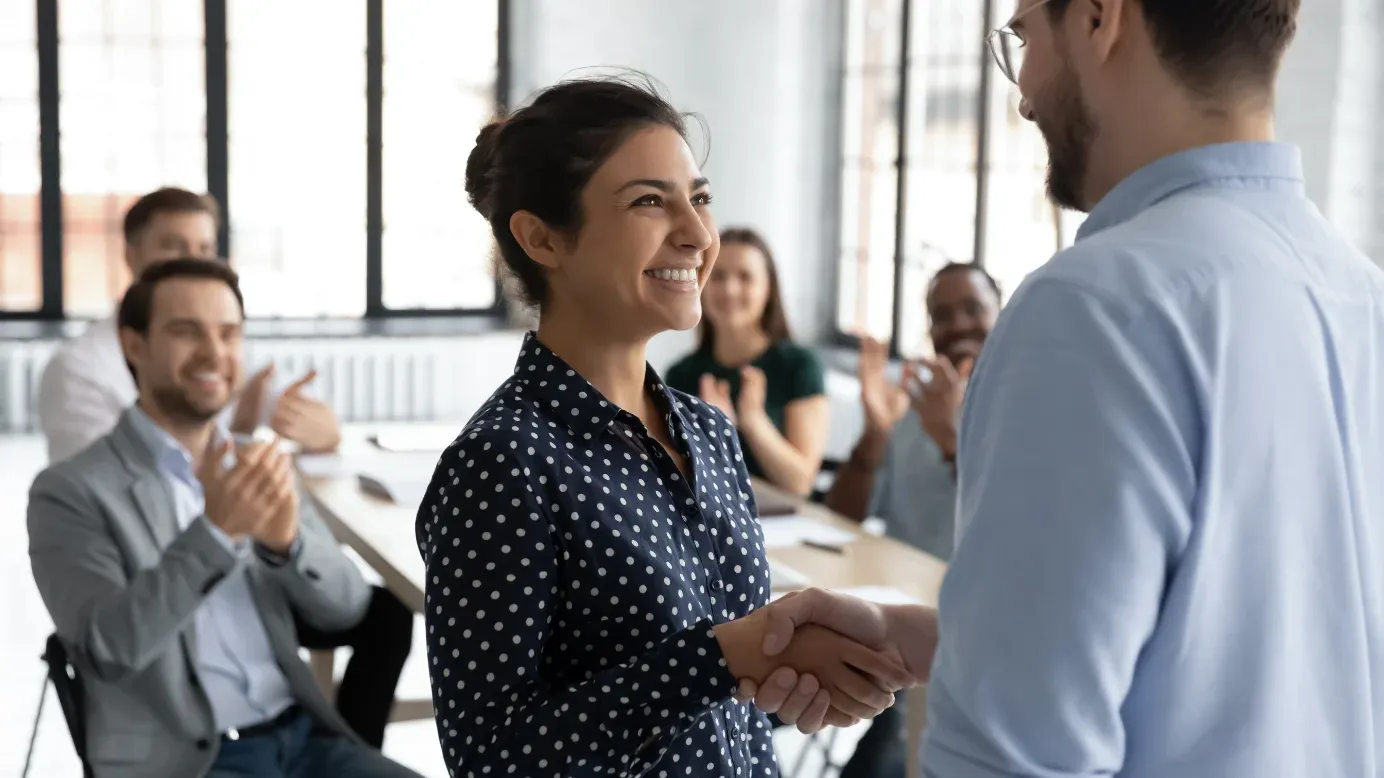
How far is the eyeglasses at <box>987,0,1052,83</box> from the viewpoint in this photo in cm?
117

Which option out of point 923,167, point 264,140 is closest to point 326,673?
point 923,167

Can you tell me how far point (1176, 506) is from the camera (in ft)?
3.22

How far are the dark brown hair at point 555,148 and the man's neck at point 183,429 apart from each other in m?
1.44

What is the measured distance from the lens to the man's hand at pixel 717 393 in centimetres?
413

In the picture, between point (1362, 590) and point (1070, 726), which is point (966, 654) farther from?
point (1362, 590)

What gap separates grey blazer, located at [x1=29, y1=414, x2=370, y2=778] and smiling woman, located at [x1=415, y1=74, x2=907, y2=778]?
115cm

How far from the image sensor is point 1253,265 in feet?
3.33

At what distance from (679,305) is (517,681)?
45 cm

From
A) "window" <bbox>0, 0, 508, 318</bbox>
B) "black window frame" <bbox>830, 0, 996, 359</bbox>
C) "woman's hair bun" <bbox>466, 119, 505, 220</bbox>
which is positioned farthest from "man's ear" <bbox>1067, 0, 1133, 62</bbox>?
"window" <bbox>0, 0, 508, 318</bbox>

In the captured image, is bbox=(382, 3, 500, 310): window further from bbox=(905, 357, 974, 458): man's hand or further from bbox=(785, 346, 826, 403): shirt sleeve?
bbox=(905, 357, 974, 458): man's hand

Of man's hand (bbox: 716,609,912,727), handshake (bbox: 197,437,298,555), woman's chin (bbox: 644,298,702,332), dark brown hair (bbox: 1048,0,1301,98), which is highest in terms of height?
dark brown hair (bbox: 1048,0,1301,98)

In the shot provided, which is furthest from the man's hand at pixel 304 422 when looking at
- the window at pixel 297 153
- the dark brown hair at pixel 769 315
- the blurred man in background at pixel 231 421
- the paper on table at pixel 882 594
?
the window at pixel 297 153

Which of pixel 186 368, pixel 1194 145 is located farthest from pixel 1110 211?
pixel 186 368

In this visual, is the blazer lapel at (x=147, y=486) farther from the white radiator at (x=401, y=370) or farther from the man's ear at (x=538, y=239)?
the white radiator at (x=401, y=370)
